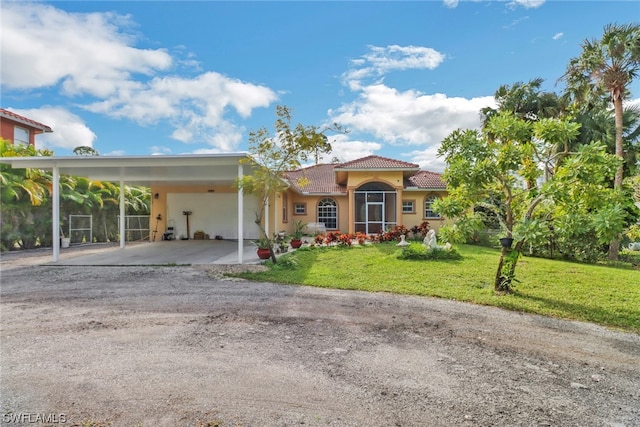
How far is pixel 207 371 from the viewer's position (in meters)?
3.43

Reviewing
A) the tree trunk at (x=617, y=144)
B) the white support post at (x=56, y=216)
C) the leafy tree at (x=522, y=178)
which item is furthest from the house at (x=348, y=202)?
the leafy tree at (x=522, y=178)

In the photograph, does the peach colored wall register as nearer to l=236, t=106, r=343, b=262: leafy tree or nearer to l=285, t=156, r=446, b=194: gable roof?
l=285, t=156, r=446, b=194: gable roof

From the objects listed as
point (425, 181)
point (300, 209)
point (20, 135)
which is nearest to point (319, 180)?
point (300, 209)

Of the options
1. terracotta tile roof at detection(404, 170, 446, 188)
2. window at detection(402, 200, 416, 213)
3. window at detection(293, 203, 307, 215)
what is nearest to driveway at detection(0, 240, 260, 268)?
window at detection(293, 203, 307, 215)

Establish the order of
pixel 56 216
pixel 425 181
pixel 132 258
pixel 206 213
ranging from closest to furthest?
pixel 56 216, pixel 132 258, pixel 206 213, pixel 425 181

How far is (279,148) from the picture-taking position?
32.2 ft

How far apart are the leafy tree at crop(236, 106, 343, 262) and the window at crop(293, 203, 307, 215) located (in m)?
11.3

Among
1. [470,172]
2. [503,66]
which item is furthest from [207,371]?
[503,66]

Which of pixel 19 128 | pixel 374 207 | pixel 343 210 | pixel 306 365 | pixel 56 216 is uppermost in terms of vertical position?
pixel 19 128

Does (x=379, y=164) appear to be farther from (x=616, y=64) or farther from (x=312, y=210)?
(x=616, y=64)

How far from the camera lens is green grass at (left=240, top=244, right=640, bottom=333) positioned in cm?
591

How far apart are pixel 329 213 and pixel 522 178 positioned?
47.6 ft

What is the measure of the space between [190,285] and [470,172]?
624 cm

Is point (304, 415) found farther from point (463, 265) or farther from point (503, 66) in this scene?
point (503, 66)
